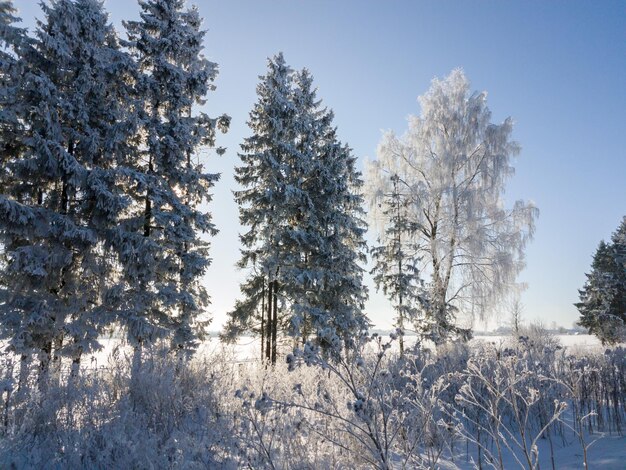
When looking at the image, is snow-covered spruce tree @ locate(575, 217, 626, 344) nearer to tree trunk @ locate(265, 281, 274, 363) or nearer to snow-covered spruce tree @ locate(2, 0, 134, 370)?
tree trunk @ locate(265, 281, 274, 363)

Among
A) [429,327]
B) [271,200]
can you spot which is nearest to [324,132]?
[271,200]

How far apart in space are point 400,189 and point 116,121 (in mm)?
12010

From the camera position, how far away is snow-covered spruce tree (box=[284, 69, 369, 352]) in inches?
586

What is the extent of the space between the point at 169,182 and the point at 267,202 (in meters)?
3.80

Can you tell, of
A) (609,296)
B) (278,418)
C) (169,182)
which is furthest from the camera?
(609,296)

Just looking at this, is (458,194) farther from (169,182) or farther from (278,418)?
(278,418)

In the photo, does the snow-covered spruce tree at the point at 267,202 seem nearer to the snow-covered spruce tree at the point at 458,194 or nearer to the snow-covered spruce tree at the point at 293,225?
the snow-covered spruce tree at the point at 293,225

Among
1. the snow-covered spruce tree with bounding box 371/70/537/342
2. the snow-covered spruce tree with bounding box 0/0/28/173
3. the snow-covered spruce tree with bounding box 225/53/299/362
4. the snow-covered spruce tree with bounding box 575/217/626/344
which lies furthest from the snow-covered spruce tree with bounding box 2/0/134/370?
the snow-covered spruce tree with bounding box 575/217/626/344

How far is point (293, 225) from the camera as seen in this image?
53.2 feet

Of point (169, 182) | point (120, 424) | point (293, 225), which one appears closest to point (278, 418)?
point (120, 424)

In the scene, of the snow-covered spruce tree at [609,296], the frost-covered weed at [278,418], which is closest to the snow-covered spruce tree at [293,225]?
the frost-covered weed at [278,418]

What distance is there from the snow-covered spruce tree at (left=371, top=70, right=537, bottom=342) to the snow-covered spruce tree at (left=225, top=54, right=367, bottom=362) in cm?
312

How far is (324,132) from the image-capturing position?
17703 millimetres

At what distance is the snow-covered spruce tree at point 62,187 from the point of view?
33.6ft
